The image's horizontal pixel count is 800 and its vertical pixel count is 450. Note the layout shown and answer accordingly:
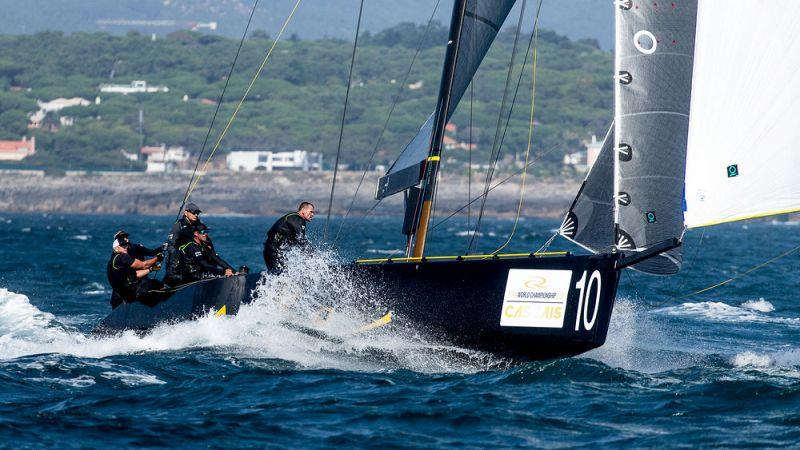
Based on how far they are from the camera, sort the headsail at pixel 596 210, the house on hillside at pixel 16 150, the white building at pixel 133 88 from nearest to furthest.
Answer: the headsail at pixel 596 210 → the house on hillside at pixel 16 150 → the white building at pixel 133 88

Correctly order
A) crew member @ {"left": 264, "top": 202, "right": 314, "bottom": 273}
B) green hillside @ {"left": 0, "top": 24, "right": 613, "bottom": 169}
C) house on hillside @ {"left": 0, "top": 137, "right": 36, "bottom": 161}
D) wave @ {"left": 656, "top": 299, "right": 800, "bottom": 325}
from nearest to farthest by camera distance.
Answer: crew member @ {"left": 264, "top": 202, "right": 314, "bottom": 273}, wave @ {"left": 656, "top": 299, "right": 800, "bottom": 325}, house on hillside @ {"left": 0, "top": 137, "right": 36, "bottom": 161}, green hillside @ {"left": 0, "top": 24, "right": 613, "bottom": 169}

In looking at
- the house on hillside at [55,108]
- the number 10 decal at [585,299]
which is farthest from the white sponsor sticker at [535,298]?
the house on hillside at [55,108]

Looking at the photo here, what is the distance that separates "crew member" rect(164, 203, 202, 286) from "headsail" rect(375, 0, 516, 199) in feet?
6.44

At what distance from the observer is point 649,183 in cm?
979

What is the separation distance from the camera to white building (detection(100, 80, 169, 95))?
462ft

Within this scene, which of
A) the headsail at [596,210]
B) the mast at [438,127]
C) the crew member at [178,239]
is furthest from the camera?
the crew member at [178,239]

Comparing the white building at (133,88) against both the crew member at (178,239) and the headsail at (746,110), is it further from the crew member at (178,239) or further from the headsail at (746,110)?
the headsail at (746,110)

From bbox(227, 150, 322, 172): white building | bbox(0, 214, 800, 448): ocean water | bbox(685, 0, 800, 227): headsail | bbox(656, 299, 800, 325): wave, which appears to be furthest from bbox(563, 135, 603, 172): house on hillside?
bbox(685, 0, 800, 227): headsail

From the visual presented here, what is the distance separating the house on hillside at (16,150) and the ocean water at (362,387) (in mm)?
102744

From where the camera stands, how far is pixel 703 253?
35062 mm

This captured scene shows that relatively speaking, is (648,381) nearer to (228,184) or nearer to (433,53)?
(228,184)

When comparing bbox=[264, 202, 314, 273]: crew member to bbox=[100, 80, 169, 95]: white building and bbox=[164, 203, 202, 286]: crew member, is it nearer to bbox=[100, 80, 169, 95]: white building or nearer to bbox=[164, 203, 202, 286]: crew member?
bbox=[164, 203, 202, 286]: crew member

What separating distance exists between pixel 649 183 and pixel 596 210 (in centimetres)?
79

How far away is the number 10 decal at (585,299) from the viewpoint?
962cm
